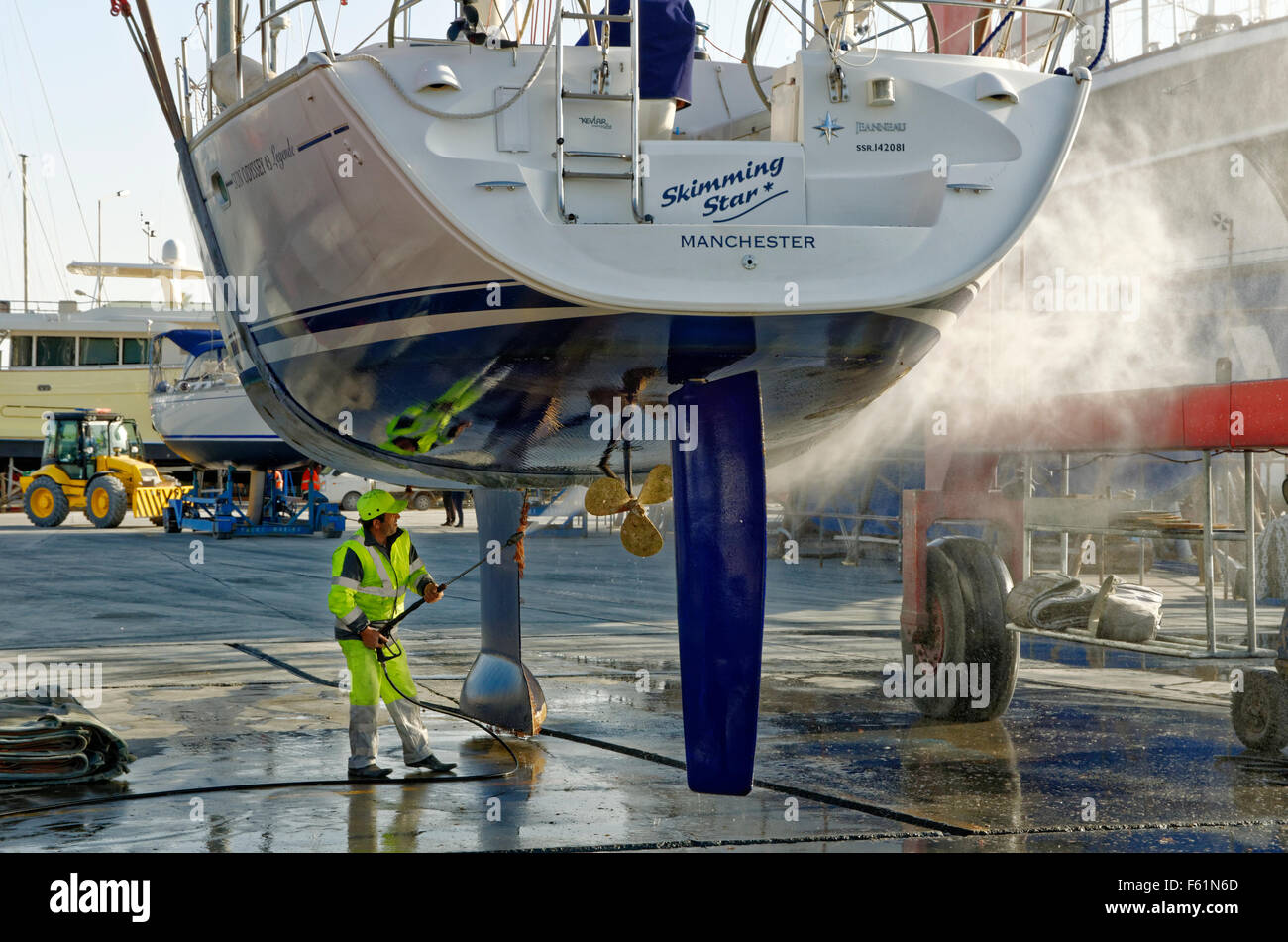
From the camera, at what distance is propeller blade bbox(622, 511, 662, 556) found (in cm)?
549

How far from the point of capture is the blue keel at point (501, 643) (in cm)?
742

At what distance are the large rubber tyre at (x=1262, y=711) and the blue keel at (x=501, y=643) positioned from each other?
3.74 meters

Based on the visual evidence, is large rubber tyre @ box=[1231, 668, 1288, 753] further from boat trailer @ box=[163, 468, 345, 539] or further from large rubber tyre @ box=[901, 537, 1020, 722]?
boat trailer @ box=[163, 468, 345, 539]

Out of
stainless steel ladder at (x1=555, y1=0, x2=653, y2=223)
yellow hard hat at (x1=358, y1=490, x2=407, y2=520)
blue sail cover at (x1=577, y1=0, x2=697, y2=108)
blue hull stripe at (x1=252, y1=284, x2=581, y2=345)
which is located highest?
blue sail cover at (x1=577, y1=0, x2=697, y2=108)

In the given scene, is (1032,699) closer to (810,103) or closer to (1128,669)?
(1128,669)

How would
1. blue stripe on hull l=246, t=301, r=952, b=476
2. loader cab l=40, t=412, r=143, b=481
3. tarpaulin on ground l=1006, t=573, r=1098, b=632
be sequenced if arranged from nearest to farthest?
blue stripe on hull l=246, t=301, r=952, b=476 → tarpaulin on ground l=1006, t=573, r=1098, b=632 → loader cab l=40, t=412, r=143, b=481

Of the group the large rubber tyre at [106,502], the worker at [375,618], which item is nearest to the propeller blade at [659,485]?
the worker at [375,618]

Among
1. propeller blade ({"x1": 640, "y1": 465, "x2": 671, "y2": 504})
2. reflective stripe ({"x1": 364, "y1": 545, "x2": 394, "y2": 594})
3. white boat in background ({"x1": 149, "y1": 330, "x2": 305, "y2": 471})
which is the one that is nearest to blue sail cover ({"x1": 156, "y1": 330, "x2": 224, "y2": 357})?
white boat in background ({"x1": 149, "y1": 330, "x2": 305, "y2": 471})

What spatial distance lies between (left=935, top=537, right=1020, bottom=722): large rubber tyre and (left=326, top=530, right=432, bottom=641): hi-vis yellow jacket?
315 centimetres

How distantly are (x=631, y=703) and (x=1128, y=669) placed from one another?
438cm

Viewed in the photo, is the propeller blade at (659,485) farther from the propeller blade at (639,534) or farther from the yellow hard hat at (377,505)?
the yellow hard hat at (377,505)

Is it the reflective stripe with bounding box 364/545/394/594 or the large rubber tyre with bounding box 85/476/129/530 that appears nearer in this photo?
the reflective stripe with bounding box 364/545/394/594

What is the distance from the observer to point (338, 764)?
6.59 metres
